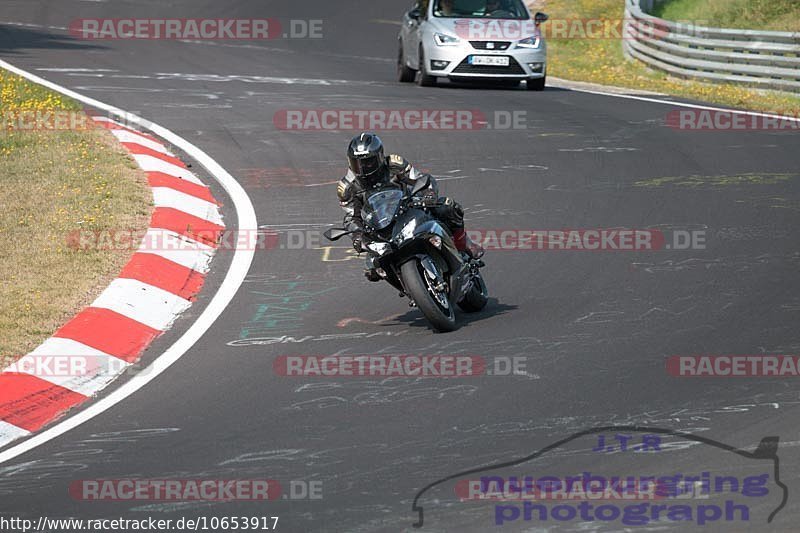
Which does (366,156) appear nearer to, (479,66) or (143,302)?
(143,302)

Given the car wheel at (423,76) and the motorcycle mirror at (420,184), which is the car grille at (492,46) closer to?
the car wheel at (423,76)

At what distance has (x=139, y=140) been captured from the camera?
55.3ft

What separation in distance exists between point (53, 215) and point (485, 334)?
5.07 metres

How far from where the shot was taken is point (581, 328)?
9.56 metres

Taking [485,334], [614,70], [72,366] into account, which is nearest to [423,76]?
[614,70]

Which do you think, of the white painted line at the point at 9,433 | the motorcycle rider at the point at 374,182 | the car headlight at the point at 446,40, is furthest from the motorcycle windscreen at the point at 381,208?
the car headlight at the point at 446,40

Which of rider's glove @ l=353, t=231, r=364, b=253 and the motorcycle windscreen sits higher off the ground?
the motorcycle windscreen

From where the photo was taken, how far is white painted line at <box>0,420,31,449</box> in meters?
7.82

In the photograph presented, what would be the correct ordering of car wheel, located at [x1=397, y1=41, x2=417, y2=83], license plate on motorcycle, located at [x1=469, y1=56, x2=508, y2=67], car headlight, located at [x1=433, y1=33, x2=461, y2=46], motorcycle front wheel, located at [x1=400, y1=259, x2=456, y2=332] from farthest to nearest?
car wheel, located at [x1=397, y1=41, x2=417, y2=83] < car headlight, located at [x1=433, y1=33, x2=461, y2=46] < license plate on motorcycle, located at [x1=469, y1=56, x2=508, y2=67] < motorcycle front wheel, located at [x1=400, y1=259, x2=456, y2=332]

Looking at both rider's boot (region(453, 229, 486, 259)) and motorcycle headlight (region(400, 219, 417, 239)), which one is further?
rider's boot (region(453, 229, 486, 259))

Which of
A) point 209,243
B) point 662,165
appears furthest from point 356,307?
point 662,165

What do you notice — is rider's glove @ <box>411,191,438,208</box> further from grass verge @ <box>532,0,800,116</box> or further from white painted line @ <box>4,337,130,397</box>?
grass verge @ <box>532,0,800,116</box>

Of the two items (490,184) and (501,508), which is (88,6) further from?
(501,508)

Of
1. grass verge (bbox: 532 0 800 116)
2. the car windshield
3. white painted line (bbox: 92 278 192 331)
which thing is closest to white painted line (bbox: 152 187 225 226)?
white painted line (bbox: 92 278 192 331)
